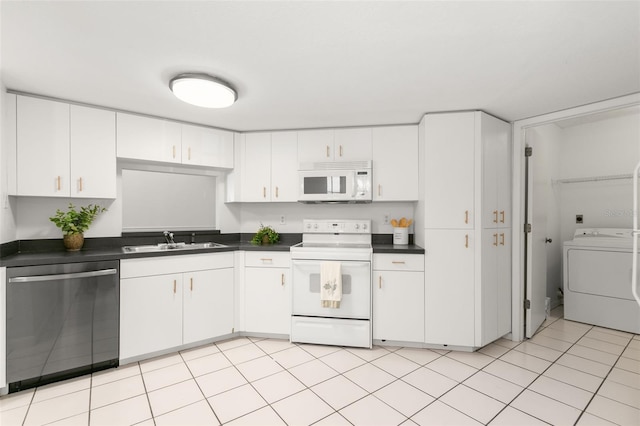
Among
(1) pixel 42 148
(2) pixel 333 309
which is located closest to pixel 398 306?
(2) pixel 333 309

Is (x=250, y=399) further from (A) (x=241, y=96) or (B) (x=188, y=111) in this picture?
(B) (x=188, y=111)

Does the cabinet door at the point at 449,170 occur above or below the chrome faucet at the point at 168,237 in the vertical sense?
above

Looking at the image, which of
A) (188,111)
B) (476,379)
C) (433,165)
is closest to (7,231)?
(188,111)

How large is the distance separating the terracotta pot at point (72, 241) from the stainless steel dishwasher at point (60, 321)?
46 cm

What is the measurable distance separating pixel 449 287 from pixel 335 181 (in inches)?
58.4

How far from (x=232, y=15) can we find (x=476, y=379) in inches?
112

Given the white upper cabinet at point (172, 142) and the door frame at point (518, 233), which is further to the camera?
the door frame at point (518, 233)

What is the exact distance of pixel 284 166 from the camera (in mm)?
3205

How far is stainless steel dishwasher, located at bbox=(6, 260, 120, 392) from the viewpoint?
1.98 metres

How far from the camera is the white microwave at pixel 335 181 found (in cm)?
300

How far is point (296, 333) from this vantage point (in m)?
2.80

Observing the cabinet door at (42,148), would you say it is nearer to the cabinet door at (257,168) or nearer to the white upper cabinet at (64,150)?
the white upper cabinet at (64,150)

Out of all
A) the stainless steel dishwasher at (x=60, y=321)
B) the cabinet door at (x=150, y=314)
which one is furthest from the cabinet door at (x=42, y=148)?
the cabinet door at (x=150, y=314)

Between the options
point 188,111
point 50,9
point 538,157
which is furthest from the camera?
point 538,157
